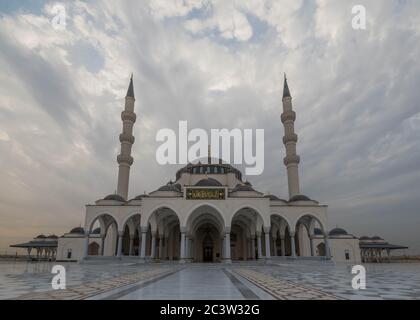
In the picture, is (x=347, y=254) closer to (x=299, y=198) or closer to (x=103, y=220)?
(x=299, y=198)

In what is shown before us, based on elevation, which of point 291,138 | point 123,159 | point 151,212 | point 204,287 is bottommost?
point 204,287

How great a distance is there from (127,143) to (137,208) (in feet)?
26.0

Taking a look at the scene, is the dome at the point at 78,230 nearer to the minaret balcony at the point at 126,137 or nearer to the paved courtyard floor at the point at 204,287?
the minaret balcony at the point at 126,137

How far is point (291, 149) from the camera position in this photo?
1221 inches

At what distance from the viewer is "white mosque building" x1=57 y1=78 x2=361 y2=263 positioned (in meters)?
24.6

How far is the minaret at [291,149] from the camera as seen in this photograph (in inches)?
1207

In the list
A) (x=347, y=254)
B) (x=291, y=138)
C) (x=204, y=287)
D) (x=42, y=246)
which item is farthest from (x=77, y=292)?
(x=42, y=246)

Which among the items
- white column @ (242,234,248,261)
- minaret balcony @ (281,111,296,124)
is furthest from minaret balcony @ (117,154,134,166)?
minaret balcony @ (281,111,296,124)

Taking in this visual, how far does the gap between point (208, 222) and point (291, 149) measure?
12.9 metres

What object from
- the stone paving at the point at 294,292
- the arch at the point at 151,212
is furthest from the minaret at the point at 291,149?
the stone paving at the point at 294,292

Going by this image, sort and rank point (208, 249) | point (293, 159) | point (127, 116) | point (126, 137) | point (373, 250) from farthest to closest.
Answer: point (373, 250)
point (208, 249)
point (127, 116)
point (126, 137)
point (293, 159)

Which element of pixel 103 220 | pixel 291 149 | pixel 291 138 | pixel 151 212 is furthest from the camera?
pixel 291 138
